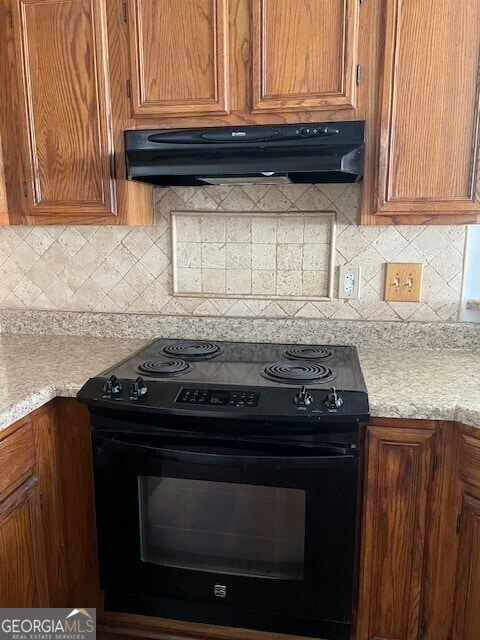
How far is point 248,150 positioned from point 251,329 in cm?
70

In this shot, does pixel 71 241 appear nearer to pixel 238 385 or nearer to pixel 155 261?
pixel 155 261

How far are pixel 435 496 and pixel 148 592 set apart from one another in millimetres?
872

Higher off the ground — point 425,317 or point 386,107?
point 386,107

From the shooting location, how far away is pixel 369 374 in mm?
1526

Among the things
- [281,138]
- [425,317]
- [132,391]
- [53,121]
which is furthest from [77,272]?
[425,317]

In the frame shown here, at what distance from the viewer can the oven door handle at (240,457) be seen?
132cm

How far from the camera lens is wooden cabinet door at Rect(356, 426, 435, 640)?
1.35 m

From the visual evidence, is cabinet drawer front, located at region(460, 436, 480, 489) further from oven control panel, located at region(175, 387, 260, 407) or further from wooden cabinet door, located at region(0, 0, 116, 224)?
wooden cabinet door, located at region(0, 0, 116, 224)

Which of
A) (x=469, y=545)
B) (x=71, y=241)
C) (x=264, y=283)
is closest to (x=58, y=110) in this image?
(x=71, y=241)

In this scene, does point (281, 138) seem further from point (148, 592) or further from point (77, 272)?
point (148, 592)

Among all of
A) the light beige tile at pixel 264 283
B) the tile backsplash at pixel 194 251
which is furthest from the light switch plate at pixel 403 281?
the light beige tile at pixel 264 283

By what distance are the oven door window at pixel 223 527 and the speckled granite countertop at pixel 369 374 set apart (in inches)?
14.0

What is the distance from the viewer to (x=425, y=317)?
181cm

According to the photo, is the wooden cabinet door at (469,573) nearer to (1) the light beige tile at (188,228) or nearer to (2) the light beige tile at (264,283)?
(2) the light beige tile at (264,283)
